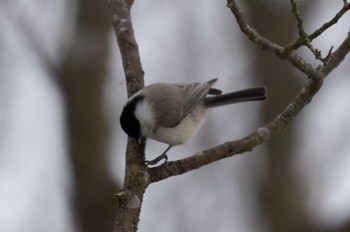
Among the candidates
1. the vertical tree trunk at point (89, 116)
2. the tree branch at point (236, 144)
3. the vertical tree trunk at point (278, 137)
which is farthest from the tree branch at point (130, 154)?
the vertical tree trunk at point (278, 137)

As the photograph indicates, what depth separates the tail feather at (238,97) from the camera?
8.73ft

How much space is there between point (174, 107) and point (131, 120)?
1.19ft

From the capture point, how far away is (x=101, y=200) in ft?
10.8

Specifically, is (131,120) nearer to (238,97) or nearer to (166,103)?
(166,103)

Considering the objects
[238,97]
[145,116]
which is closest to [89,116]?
[145,116]

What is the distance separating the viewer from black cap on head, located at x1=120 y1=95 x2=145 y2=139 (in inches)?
95.2

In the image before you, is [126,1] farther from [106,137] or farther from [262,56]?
[262,56]

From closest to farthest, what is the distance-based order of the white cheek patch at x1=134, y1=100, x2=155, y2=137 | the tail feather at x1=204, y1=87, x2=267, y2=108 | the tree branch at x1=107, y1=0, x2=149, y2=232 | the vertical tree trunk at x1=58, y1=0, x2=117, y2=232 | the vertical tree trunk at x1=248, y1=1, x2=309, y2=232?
the tree branch at x1=107, y1=0, x2=149, y2=232 < the white cheek patch at x1=134, y1=100, x2=155, y2=137 < the tail feather at x1=204, y1=87, x2=267, y2=108 < the vertical tree trunk at x1=58, y1=0, x2=117, y2=232 < the vertical tree trunk at x1=248, y1=1, x2=309, y2=232

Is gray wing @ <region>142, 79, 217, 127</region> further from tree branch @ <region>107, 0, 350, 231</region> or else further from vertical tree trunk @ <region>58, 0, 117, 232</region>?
vertical tree trunk @ <region>58, 0, 117, 232</region>

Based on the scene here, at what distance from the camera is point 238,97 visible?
108 inches

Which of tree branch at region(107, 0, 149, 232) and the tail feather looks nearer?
tree branch at region(107, 0, 149, 232)

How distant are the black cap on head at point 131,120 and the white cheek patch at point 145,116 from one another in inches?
0.8

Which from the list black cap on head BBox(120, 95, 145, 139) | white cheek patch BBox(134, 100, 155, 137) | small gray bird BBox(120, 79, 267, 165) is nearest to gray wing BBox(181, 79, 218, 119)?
small gray bird BBox(120, 79, 267, 165)

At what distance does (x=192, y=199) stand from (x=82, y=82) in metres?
1.89
